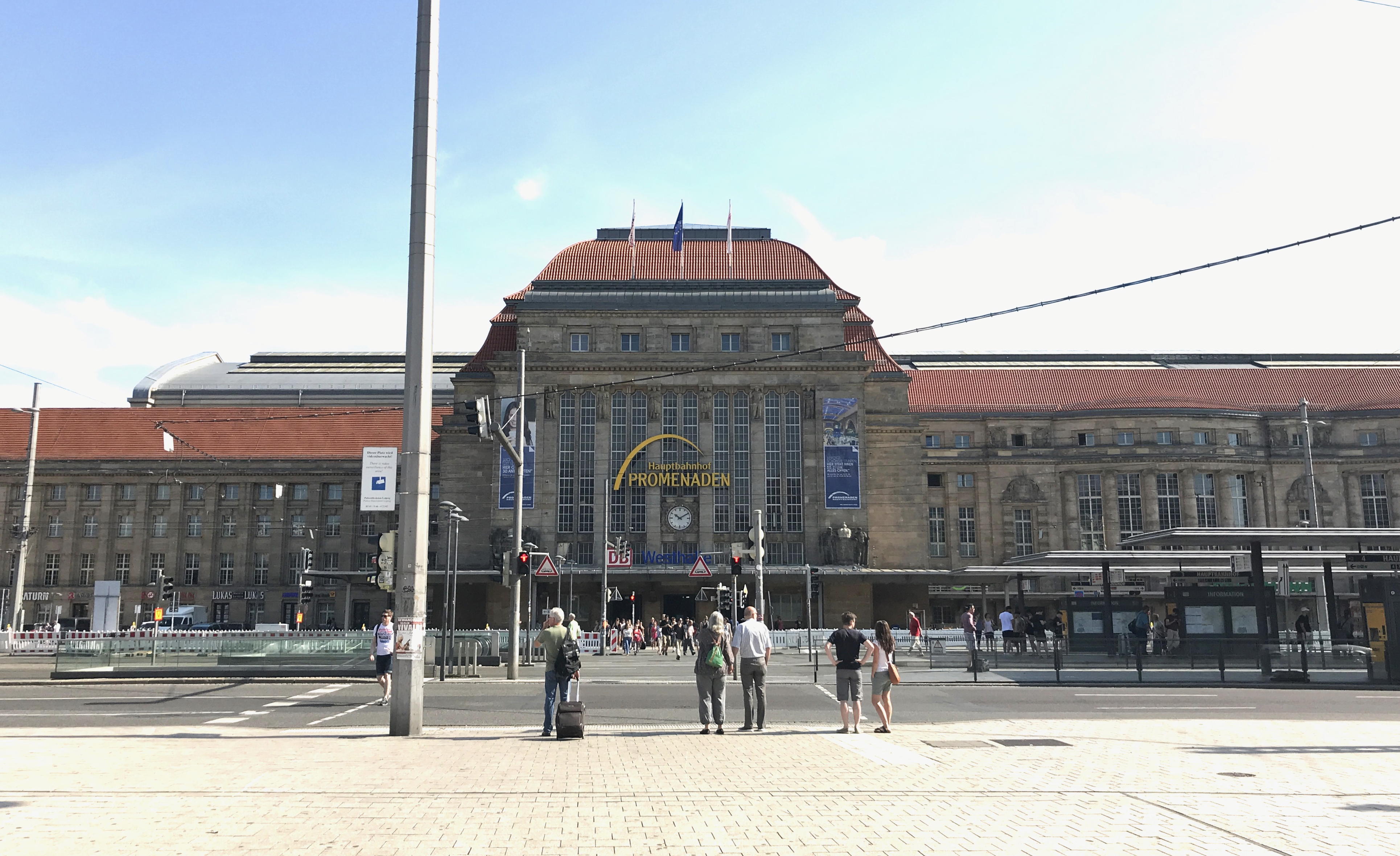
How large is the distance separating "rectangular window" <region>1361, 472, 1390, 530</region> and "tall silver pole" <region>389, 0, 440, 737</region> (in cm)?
8897

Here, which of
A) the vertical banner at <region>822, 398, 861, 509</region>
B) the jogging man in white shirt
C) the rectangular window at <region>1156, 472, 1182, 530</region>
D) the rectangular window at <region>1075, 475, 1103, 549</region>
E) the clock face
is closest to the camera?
the jogging man in white shirt

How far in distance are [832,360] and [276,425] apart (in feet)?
153

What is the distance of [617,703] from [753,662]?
654cm

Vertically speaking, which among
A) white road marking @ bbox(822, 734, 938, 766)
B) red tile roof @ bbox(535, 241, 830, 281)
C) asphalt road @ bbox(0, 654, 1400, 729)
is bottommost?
asphalt road @ bbox(0, 654, 1400, 729)

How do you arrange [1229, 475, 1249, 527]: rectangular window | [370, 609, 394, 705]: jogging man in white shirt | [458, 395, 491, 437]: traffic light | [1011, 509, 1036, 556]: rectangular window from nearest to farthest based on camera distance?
[370, 609, 394, 705]: jogging man in white shirt, [458, 395, 491, 437]: traffic light, [1229, 475, 1249, 527]: rectangular window, [1011, 509, 1036, 556]: rectangular window

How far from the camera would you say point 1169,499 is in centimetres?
8375

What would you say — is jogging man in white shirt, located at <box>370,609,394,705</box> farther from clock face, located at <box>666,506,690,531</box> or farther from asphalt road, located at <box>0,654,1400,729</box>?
clock face, located at <box>666,506,690,531</box>

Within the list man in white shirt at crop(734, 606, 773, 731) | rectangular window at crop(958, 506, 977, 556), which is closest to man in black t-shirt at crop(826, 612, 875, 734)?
man in white shirt at crop(734, 606, 773, 731)

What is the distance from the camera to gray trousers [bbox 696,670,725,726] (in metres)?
→ 15.9

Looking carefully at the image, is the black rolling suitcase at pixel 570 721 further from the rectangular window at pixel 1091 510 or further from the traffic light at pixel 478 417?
the rectangular window at pixel 1091 510

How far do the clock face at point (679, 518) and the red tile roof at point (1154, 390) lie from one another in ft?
89.9

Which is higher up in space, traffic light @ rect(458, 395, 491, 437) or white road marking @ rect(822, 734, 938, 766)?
traffic light @ rect(458, 395, 491, 437)

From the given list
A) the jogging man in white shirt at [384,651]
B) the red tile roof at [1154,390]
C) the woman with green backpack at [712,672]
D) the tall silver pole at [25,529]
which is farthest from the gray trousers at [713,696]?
the red tile roof at [1154,390]

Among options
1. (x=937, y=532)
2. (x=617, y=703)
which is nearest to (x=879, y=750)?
(x=617, y=703)
